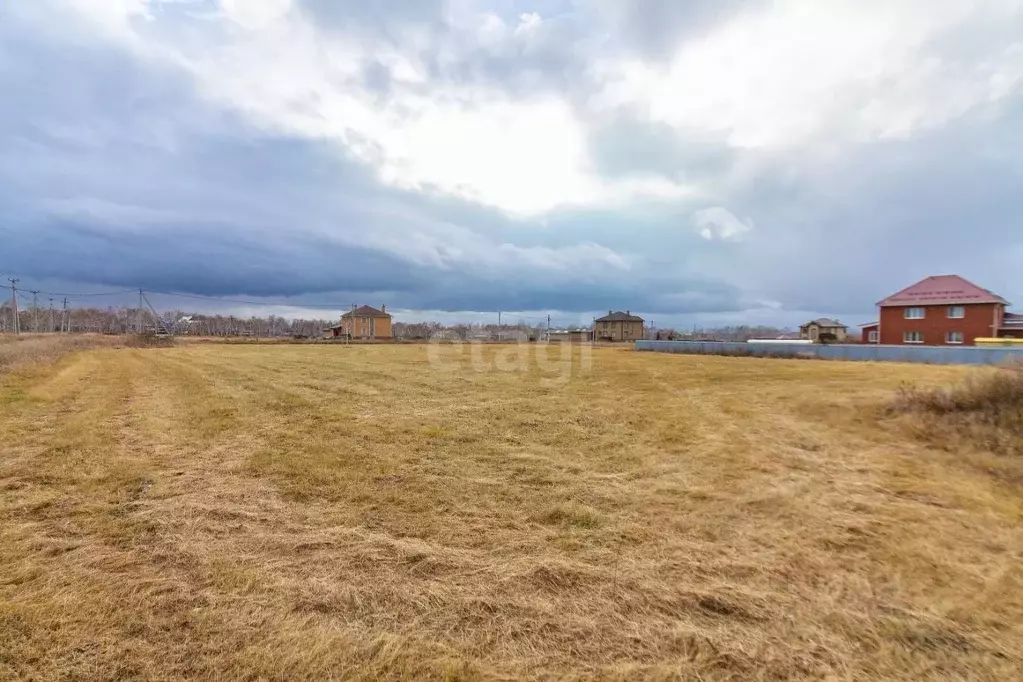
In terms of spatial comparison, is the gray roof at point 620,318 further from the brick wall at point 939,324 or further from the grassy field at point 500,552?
the grassy field at point 500,552

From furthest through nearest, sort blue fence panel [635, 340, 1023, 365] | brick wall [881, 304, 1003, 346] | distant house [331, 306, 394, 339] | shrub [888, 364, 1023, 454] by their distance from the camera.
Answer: distant house [331, 306, 394, 339] < brick wall [881, 304, 1003, 346] < blue fence panel [635, 340, 1023, 365] < shrub [888, 364, 1023, 454]

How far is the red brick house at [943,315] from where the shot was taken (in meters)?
28.8

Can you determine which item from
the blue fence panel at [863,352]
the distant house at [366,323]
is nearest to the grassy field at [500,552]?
the blue fence panel at [863,352]

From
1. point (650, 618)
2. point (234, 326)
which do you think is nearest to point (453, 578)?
point (650, 618)

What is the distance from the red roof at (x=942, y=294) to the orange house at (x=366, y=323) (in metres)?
52.5

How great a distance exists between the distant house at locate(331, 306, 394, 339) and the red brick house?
52491 millimetres

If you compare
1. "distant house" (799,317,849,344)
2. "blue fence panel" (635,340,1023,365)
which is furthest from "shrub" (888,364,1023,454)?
"distant house" (799,317,849,344)

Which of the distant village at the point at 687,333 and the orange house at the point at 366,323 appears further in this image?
the orange house at the point at 366,323

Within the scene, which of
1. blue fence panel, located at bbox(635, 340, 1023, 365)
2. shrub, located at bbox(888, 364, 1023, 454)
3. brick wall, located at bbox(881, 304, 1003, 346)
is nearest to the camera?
shrub, located at bbox(888, 364, 1023, 454)

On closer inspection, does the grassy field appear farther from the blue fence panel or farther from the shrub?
the blue fence panel

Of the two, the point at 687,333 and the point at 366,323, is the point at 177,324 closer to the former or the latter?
the point at 366,323

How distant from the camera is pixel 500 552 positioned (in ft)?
11.8

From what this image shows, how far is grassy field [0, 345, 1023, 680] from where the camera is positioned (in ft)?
7.93

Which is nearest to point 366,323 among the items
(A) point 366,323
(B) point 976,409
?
(A) point 366,323
